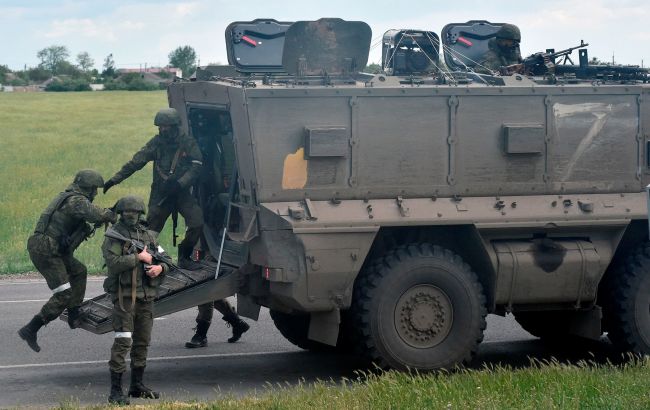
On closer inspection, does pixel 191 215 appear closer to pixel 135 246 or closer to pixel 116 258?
pixel 135 246

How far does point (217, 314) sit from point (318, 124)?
175 inches

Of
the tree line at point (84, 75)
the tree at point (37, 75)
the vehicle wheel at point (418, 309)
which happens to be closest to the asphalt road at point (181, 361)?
the vehicle wheel at point (418, 309)

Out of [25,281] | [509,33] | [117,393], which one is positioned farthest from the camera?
[25,281]

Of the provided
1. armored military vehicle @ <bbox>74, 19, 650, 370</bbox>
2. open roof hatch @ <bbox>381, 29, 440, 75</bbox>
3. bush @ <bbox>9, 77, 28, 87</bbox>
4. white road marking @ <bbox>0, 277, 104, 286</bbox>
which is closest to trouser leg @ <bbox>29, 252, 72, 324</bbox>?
armored military vehicle @ <bbox>74, 19, 650, 370</bbox>

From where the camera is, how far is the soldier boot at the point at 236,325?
39.7 ft

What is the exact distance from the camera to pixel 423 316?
400 inches

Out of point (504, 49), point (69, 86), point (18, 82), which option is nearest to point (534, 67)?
point (504, 49)

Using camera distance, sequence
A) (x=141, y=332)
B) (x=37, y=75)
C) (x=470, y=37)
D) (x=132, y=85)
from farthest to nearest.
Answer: (x=37, y=75) → (x=132, y=85) → (x=470, y=37) → (x=141, y=332)

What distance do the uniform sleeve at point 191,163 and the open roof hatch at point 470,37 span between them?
301 centimetres

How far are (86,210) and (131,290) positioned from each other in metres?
1.18

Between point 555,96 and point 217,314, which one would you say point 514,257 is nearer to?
point 555,96

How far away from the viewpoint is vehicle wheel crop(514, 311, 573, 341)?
1135cm

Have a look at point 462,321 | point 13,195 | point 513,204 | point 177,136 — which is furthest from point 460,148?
point 13,195

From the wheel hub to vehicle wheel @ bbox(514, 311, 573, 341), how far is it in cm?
137
